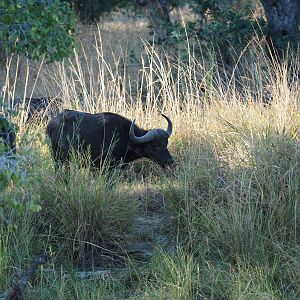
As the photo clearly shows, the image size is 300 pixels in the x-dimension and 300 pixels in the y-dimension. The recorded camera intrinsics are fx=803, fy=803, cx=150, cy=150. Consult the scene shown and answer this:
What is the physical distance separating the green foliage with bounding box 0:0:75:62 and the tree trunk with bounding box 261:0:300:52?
7992 mm

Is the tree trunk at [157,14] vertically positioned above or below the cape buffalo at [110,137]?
above

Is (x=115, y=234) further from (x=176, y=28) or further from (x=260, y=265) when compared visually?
(x=176, y=28)

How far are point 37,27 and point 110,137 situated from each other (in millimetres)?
3934

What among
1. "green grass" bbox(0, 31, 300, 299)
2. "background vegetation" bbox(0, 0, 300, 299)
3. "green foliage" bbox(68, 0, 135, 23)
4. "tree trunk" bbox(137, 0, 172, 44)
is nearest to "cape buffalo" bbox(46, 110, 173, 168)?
"background vegetation" bbox(0, 0, 300, 299)

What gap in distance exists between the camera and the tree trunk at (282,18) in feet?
45.1

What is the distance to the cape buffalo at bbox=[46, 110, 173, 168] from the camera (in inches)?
367

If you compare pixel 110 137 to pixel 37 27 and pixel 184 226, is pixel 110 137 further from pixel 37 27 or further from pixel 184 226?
pixel 37 27

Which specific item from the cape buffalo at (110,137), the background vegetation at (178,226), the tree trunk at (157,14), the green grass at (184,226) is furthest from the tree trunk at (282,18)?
the green grass at (184,226)

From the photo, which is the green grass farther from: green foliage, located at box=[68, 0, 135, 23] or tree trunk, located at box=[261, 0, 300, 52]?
green foliage, located at box=[68, 0, 135, 23]

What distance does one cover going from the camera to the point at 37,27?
18.8ft

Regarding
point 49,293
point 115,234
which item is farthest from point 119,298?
point 115,234

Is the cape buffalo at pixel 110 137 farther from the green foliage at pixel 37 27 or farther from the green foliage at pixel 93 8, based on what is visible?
the green foliage at pixel 93 8

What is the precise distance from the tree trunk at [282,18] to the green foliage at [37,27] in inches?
315

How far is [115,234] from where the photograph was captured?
738 cm
